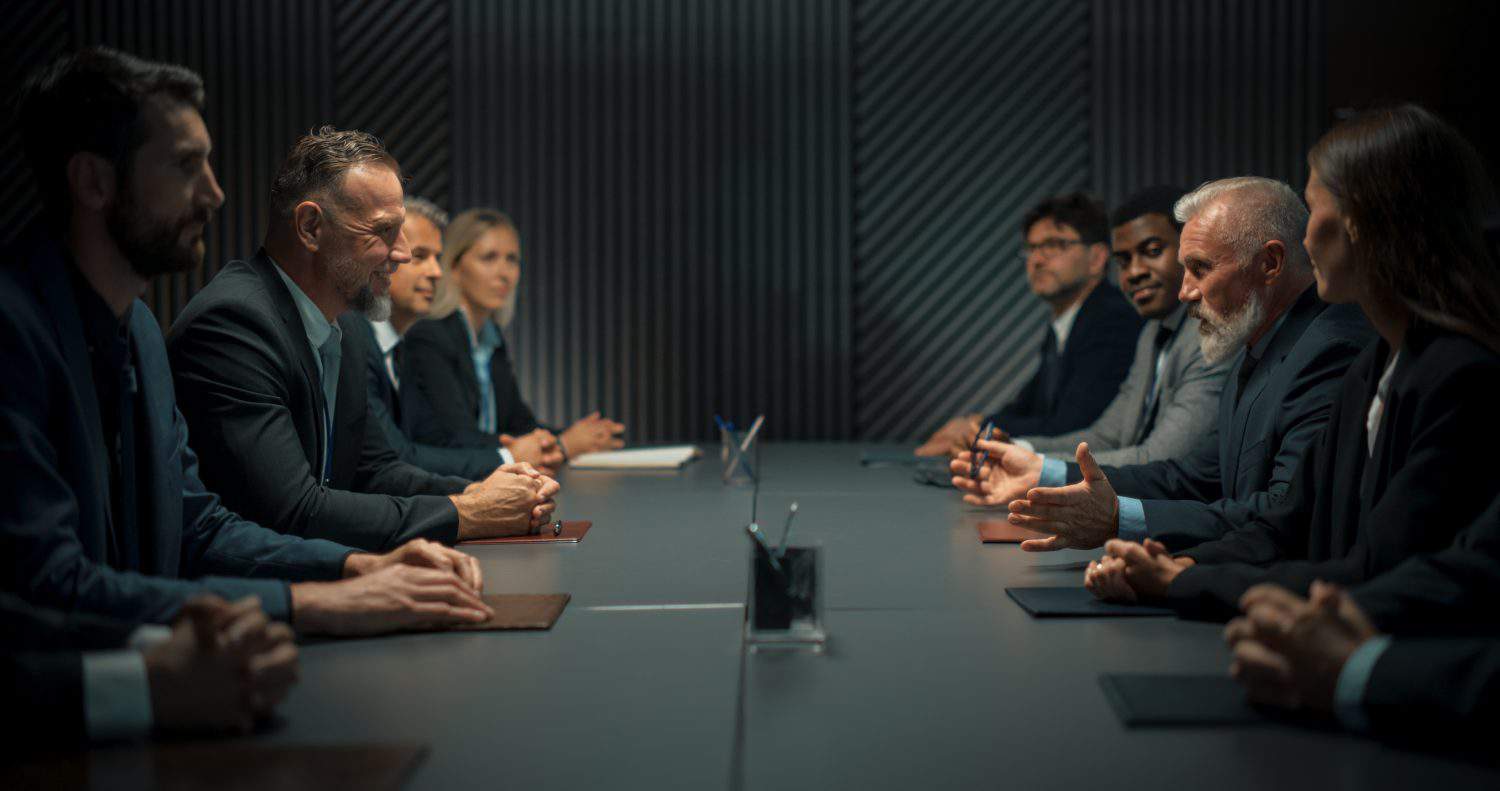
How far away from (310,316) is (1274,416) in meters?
2.01

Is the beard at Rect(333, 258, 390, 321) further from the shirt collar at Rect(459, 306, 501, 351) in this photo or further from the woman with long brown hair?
the shirt collar at Rect(459, 306, 501, 351)

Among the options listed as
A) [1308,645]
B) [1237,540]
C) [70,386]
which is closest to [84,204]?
[70,386]

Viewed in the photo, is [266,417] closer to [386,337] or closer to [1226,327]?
[386,337]

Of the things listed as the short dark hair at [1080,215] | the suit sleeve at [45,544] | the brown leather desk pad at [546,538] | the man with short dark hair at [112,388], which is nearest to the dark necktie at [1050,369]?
the short dark hair at [1080,215]

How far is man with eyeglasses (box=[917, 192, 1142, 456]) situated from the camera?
4.41 meters

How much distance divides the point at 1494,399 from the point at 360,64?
5.97 metres

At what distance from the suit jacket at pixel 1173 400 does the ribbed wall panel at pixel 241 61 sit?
4.60 m

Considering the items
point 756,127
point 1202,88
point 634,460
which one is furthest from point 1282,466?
point 1202,88

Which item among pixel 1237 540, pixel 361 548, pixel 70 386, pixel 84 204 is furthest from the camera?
pixel 361 548

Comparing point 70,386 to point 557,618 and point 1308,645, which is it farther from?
point 1308,645

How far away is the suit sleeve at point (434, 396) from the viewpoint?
412 cm

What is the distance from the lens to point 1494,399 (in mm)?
1484

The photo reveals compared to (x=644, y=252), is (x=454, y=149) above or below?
above

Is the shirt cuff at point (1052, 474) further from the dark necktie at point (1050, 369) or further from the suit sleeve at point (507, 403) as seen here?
the suit sleeve at point (507, 403)
